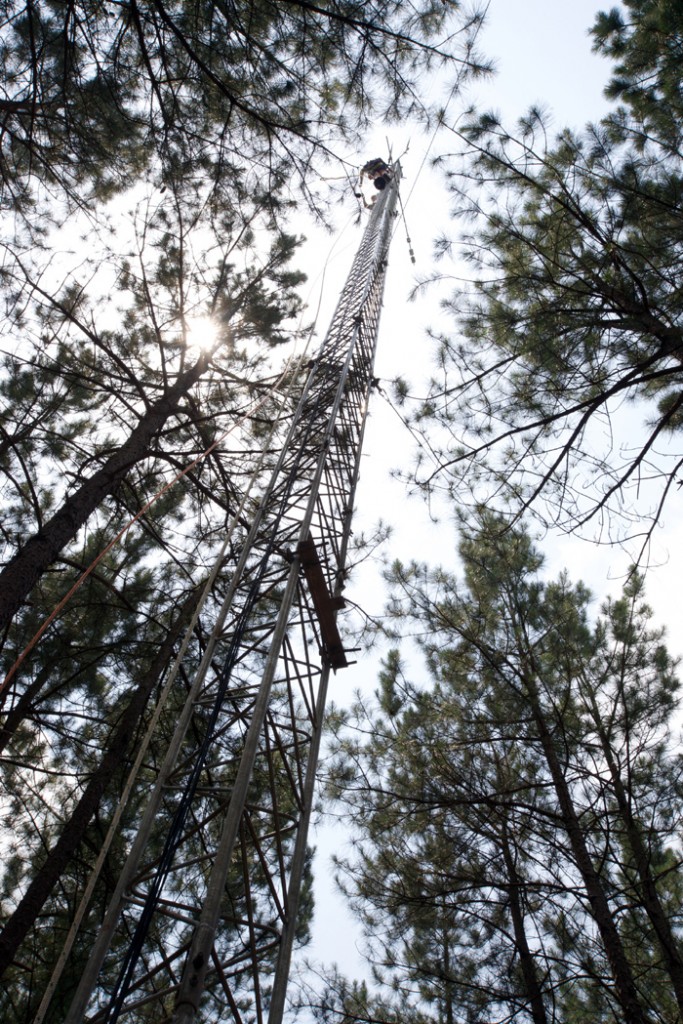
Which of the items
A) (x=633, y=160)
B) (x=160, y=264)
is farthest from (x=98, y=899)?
(x=633, y=160)

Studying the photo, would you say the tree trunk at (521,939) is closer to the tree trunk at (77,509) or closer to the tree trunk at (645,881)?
the tree trunk at (645,881)

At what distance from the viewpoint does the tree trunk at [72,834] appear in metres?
4.61

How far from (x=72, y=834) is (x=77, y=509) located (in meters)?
2.33

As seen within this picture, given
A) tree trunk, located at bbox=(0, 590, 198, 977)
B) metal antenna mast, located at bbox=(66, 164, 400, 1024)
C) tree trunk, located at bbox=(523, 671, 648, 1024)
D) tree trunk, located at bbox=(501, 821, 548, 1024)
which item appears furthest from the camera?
tree trunk, located at bbox=(501, 821, 548, 1024)

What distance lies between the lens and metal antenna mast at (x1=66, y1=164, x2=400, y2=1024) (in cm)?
276

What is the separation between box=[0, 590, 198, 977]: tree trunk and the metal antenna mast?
42cm

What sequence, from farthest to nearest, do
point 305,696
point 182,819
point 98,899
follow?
point 98,899
point 305,696
point 182,819

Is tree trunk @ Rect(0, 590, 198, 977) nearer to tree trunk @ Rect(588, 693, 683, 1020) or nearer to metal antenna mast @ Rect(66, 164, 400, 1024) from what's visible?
metal antenna mast @ Rect(66, 164, 400, 1024)

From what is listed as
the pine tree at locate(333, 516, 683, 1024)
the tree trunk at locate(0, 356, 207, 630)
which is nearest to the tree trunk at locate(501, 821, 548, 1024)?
the pine tree at locate(333, 516, 683, 1024)

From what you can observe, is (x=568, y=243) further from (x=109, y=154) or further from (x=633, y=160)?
(x=109, y=154)

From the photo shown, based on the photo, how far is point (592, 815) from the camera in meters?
6.33

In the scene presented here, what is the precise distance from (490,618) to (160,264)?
4.96 meters

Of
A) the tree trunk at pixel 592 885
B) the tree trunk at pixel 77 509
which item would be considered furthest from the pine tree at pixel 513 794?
the tree trunk at pixel 77 509

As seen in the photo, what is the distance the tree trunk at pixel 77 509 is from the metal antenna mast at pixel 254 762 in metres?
1.23
